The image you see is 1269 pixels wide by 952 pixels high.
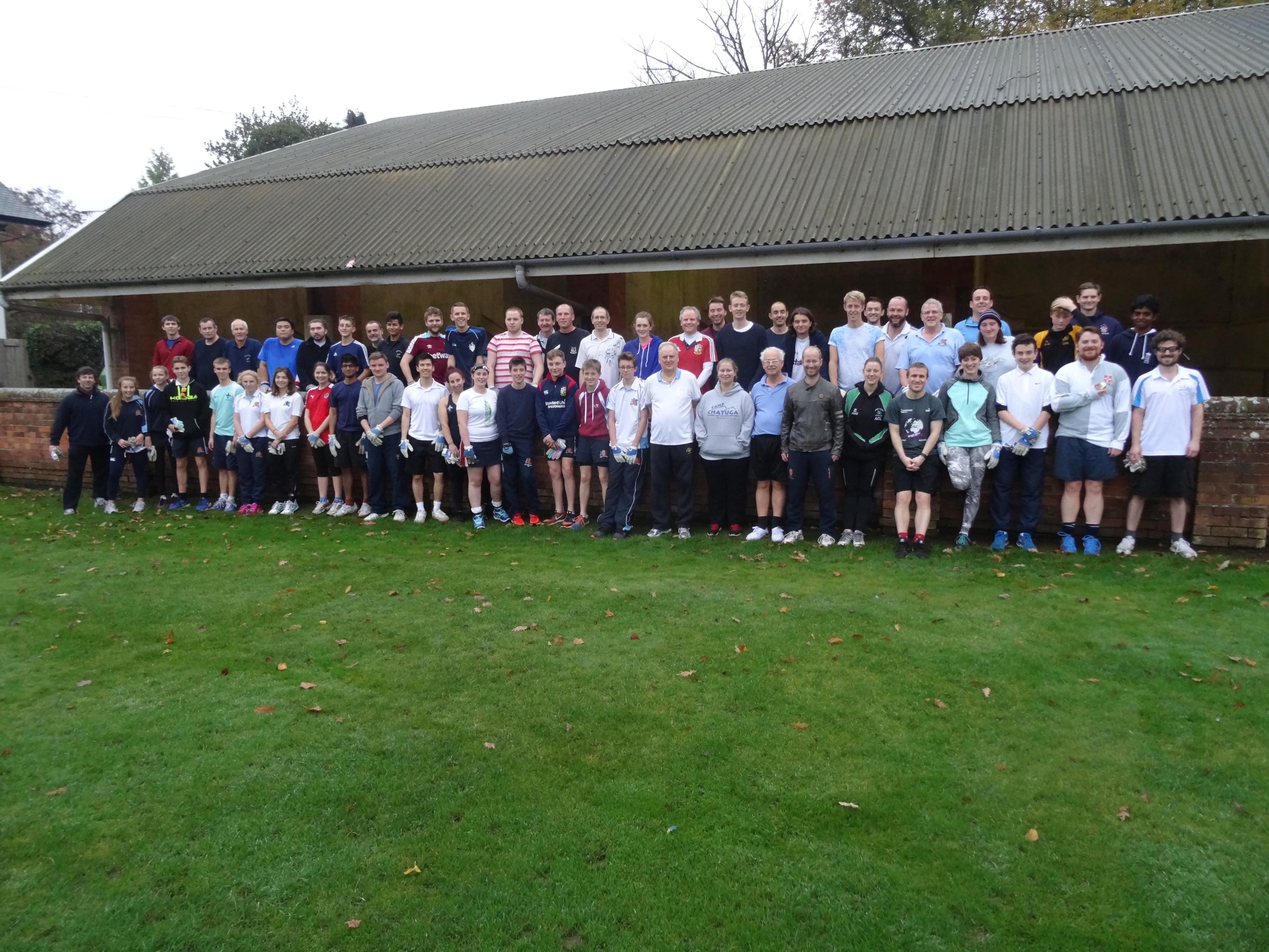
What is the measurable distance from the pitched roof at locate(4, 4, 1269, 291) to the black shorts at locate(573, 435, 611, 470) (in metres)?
2.86

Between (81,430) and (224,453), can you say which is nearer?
(224,453)

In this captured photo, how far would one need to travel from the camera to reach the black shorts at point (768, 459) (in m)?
8.12

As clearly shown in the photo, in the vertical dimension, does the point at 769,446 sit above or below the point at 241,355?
below

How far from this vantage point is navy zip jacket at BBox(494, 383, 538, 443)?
9.02 metres

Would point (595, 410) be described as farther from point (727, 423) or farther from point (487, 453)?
point (727, 423)

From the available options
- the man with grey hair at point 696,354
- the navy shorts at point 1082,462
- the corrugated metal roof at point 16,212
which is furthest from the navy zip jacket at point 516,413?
the corrugated metal roof at point 16,212

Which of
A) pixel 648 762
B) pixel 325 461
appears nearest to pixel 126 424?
pixel 325 461

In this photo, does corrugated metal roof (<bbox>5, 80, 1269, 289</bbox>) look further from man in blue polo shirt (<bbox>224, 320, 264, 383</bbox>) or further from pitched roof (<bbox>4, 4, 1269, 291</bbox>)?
man in blue polo shirt (<bbox>224, 320, 264, 383</bbox>)

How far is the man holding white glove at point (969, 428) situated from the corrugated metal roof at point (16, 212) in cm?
2367

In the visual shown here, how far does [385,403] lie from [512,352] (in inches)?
57.4

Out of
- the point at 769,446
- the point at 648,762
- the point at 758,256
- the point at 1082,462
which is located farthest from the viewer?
the point at 758,256

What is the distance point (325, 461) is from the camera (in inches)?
391

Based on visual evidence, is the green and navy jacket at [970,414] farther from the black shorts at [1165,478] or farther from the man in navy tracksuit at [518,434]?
the man in navy tracksuit at [518,434]

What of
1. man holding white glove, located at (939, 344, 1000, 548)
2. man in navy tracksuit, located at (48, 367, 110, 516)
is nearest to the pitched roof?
man holding white glove, located at (939, 344, 1000, 548)
